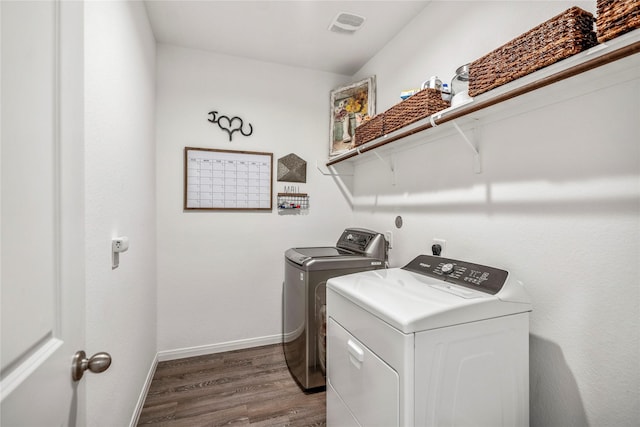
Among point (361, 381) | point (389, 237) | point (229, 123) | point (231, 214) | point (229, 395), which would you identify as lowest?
point (229, 395)

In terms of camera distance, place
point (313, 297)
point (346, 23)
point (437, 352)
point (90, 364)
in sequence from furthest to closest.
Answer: point (346, 23) < point (313, 297) < point (437, 352) < point (90, 364)

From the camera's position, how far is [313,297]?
199 centimetres

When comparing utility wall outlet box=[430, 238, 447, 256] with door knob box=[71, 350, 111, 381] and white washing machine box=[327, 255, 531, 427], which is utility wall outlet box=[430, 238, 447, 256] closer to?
white washing machine box=[327, 255, 531, 427]

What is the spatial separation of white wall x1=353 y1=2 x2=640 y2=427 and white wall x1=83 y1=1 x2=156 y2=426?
1743 mm

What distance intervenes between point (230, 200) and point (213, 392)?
1.49 m

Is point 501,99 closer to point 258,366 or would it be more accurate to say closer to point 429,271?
point 429,271

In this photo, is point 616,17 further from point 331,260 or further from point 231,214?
point 231,214

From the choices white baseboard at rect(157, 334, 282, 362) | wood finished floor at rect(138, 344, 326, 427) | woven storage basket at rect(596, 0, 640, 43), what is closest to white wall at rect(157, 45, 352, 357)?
white baseboard at rect(157, 334, 282, 362)

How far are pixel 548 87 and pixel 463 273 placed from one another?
0.82 meters

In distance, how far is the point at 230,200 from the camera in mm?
2578

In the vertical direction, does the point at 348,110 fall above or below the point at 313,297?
above

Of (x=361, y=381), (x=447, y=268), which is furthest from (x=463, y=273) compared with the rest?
(x=361, y=381)

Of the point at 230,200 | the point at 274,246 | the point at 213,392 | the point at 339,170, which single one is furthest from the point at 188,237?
the point at 339,170

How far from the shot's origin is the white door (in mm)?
447
